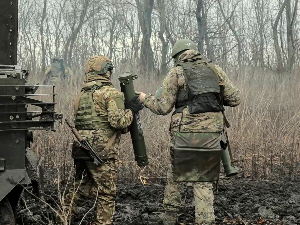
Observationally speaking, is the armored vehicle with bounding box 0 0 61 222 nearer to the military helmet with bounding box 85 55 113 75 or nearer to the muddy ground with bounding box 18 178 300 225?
the muddy ground with bounding box 18 178 300 225

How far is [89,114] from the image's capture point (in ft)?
15.2

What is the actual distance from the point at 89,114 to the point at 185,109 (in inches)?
35.5

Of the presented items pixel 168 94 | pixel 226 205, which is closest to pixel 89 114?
pixel 168 94

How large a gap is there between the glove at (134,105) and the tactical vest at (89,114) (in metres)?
0.30

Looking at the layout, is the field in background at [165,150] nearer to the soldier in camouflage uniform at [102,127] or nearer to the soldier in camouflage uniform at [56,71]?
the soldier in camouflage uniform at [102,127]

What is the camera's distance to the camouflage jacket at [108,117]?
4.50 meters

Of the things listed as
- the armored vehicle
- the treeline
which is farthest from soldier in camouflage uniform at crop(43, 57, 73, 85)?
the armored vehicle

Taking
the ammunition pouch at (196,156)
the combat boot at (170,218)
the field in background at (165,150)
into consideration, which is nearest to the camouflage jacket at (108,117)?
the ammunition pouch at (196,156)

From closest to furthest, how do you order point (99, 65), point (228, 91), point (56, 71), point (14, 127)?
point (14, 127) → point (99, 65) → point (228, 91) → point (56, 71)

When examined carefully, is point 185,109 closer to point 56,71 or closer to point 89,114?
point 89,114

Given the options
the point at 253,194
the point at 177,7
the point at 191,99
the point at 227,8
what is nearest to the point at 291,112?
the point at 253,194

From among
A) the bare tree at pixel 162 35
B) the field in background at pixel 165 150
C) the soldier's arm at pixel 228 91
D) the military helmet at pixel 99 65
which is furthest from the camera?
the bare tree at pixel 162 35

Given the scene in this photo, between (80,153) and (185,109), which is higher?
(185,109)

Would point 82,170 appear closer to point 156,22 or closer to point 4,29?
point 4,29
